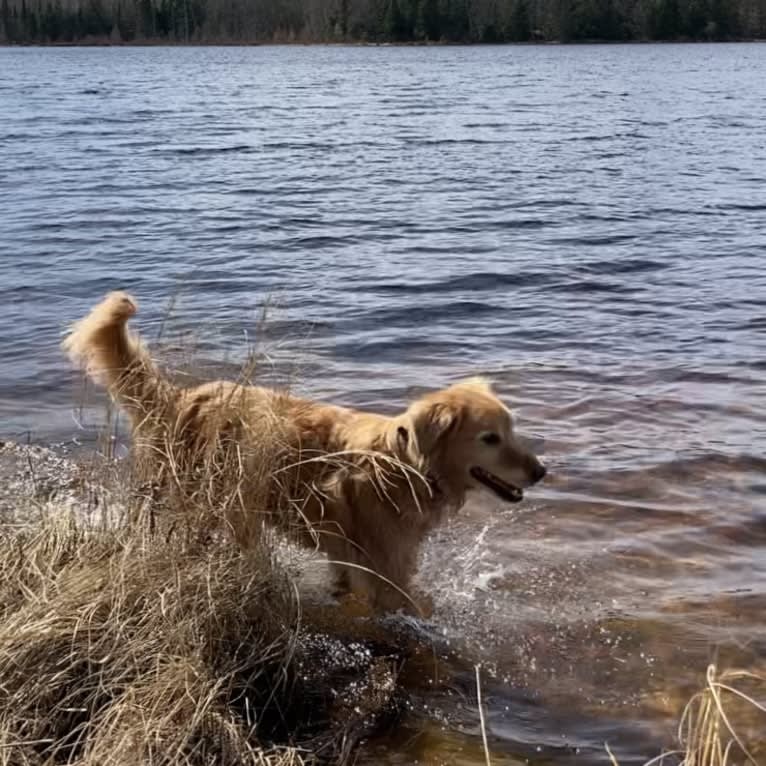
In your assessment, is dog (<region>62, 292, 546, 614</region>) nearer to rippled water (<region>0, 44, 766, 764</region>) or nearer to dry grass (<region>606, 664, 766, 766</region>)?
rippled water (<region>0, 44, 766, 764</region>)

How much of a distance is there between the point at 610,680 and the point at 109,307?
2.68m

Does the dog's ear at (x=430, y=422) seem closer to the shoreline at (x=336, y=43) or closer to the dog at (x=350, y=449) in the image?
the dog at (x=350, y=449)

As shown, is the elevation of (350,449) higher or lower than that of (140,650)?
higher

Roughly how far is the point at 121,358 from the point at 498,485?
1796mm

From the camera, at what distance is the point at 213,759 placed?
3305mm

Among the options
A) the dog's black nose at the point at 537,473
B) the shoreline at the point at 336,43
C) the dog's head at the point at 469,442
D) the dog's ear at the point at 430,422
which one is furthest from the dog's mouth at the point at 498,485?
the shoreline at the point at 336,43

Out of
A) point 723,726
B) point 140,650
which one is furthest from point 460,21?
point 140,650

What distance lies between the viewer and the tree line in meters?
88.1

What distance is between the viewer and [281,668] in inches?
153

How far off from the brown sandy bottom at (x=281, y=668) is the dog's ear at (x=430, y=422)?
0.74 metres

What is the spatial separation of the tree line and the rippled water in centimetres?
6364

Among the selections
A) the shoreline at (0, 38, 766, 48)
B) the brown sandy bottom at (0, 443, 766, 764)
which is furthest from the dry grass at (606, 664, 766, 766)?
the shoreline at (0, 38, 766, 48)

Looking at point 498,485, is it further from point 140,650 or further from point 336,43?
point 336,43

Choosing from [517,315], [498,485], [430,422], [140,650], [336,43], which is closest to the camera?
[140,650]
